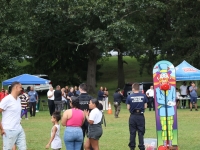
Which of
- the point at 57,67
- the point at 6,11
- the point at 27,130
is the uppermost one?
the point at 6,11

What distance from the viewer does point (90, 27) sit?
43031 millimetres

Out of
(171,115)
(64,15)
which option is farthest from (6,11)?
(171,115)

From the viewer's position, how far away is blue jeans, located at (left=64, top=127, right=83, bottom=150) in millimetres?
11055

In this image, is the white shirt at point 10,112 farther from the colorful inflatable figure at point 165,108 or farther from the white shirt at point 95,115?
the colorful inflatable figure at point 165,108

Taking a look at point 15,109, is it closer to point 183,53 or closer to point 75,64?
point 183,53

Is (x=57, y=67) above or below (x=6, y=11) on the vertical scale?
below

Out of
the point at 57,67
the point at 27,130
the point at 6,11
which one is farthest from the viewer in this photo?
the point at 57,67

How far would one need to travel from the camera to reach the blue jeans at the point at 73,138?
11.1 m

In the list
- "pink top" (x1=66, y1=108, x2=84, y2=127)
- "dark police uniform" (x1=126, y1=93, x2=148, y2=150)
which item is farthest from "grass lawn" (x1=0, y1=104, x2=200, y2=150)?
"pink top" (x1=66, y1=108, x2=84, y2=127)

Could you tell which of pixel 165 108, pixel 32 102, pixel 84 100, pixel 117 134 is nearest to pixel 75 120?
pixel 84 100

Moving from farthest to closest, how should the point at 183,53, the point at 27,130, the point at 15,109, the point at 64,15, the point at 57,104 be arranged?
the point at 183,53 → the point at 64,15 → the point at 57,104 → the point at 27,130 → the point at 15,109

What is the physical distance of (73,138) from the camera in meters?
11.1

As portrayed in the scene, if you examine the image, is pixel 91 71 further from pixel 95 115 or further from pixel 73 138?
pixel 73 138

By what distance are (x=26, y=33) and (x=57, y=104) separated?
11249 millimetres
